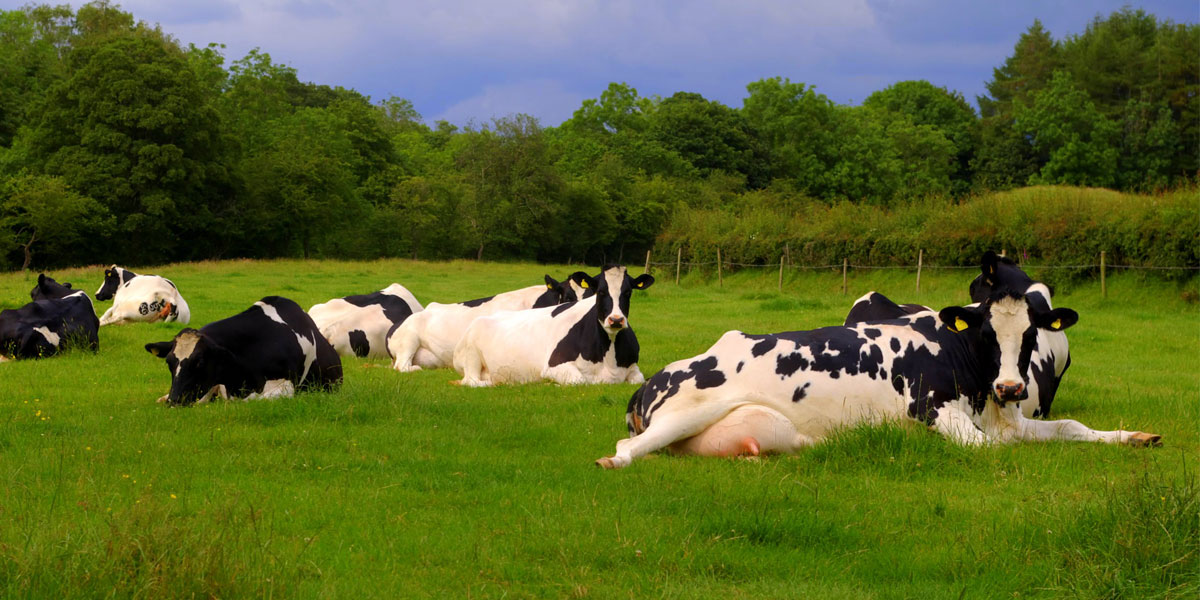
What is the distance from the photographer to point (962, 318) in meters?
7.61

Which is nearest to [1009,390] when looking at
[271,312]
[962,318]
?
[962,318]

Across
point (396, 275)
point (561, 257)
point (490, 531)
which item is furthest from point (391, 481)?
point (561, 257)

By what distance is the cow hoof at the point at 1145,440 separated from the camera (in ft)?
24.9

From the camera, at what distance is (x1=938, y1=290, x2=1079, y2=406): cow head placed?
288 inches

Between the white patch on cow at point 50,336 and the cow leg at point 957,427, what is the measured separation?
12.6m

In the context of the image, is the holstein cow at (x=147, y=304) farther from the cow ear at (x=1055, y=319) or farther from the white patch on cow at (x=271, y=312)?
the cow ear at (x=1055, y=319)

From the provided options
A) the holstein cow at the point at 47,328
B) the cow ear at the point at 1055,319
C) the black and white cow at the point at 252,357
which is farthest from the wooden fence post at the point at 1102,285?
the holstein cow at the point at 47,328

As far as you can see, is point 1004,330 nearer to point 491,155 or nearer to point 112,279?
point 112,279

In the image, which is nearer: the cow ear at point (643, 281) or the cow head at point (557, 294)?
the cow ear at point (643, 281)

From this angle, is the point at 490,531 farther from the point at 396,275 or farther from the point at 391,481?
the point at 396,275

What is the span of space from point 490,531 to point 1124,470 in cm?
447

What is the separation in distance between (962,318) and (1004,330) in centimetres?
32

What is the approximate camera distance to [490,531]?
17.5 ft

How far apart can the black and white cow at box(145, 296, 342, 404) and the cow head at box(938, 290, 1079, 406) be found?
6499mm
